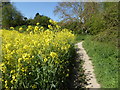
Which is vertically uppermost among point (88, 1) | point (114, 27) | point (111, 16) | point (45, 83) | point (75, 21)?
point (88, 1)

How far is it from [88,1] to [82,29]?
284cm

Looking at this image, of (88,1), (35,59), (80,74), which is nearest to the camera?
(35,59)

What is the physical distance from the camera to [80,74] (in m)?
4.08

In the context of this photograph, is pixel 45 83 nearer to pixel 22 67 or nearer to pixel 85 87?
pixel 22 67

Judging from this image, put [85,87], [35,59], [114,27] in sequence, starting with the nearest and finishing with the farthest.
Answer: [35,59] < [85,87] < [114,27]

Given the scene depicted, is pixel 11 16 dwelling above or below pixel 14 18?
above

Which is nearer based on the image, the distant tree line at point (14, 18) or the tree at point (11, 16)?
the distant tree line at point (14, 18)

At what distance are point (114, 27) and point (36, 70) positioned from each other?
4.78 meters

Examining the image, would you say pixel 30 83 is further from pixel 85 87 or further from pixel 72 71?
pixel 72 71

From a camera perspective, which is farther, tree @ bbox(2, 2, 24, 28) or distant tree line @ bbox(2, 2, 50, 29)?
tree @ bbox(2, 2, 24, 28)

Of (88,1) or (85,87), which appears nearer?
(85,87)

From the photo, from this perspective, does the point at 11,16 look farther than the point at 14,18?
No

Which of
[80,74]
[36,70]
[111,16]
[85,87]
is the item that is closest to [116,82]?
[85,87]

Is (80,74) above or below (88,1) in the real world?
below
